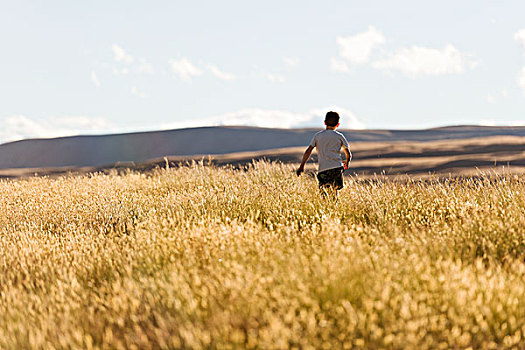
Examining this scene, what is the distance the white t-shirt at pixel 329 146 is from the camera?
604cm

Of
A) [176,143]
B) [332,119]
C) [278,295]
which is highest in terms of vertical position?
[176,143]

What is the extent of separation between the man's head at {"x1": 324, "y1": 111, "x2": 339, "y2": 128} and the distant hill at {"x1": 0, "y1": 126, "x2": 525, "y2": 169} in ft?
124

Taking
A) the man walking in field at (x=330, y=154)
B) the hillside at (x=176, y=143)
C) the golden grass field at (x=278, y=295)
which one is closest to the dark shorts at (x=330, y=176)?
the man walking in field at (x=330, y=154)

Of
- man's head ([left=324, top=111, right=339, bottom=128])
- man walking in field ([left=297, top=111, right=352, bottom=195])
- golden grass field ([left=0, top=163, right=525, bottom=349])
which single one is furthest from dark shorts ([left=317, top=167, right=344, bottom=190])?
golden grass field ([left=0, top=163, right=525, bottom=349])

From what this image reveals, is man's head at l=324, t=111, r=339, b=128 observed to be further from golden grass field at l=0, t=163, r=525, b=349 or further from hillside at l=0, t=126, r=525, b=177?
hillside at l=0, t=126, r=525, b=177

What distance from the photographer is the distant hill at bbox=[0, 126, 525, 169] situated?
149ft

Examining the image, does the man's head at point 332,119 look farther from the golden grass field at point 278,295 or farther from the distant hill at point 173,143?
Answer: the distant hill at point 173,143

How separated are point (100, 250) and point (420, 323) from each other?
294 cm

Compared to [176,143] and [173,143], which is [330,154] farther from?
[173,143]

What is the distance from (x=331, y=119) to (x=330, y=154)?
45 centimetres

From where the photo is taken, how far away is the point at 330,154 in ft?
19.9

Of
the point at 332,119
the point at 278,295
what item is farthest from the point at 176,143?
the point at 278,295

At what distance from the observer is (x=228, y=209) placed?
5531 millimetres

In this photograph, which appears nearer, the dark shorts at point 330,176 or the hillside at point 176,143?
the dark shorts at point 330,176
